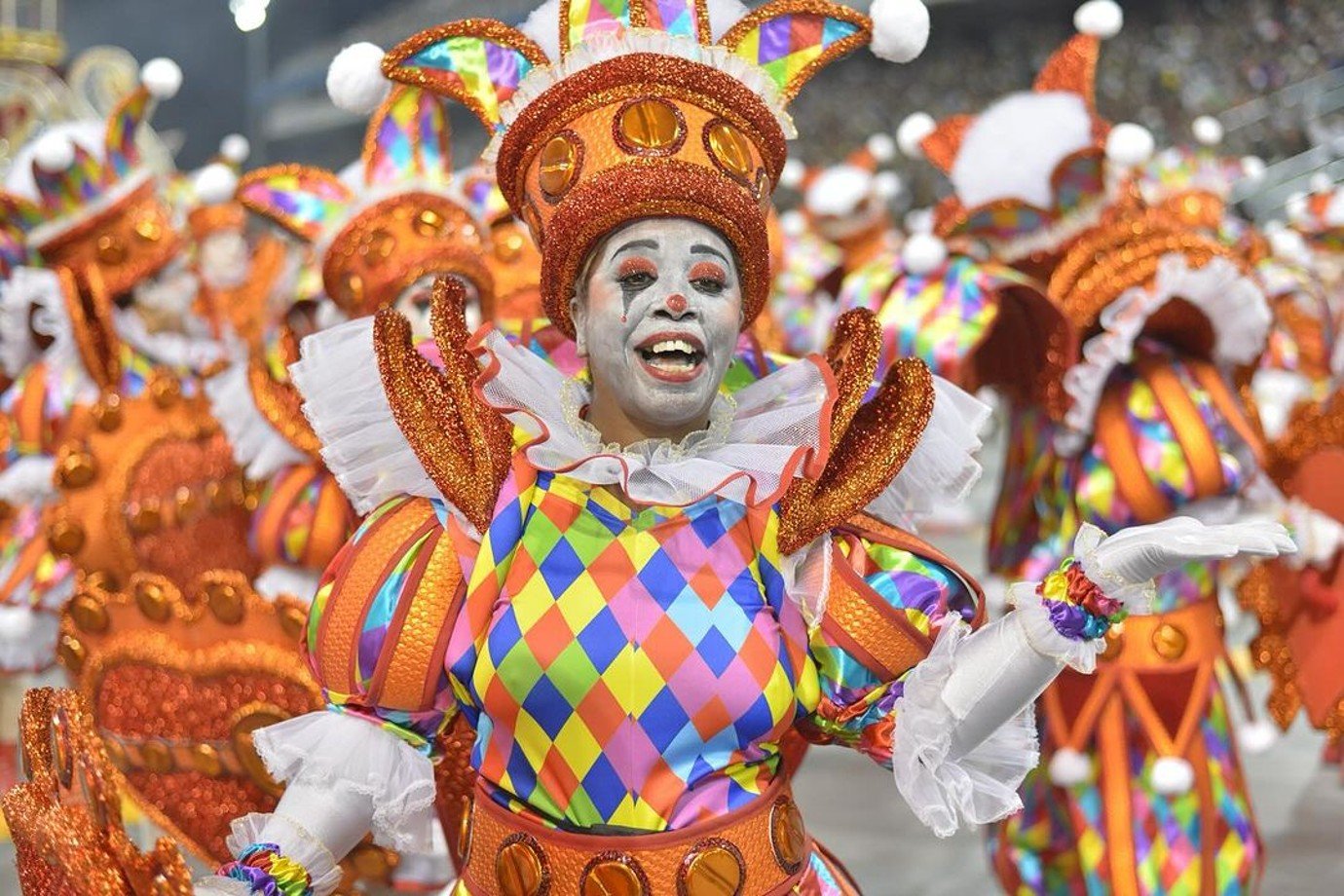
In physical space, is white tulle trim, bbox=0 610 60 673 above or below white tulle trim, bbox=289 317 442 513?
below

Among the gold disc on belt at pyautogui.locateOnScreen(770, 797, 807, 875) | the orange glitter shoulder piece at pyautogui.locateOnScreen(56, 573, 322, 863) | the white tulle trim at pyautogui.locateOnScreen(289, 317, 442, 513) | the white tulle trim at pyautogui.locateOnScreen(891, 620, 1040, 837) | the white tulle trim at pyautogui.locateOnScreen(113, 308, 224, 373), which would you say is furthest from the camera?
the white tulle trim at pyautogui.locateOnScreen(113, 308, 224, 373)

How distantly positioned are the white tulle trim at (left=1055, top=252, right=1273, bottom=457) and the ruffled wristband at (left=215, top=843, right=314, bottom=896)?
5.49 ft

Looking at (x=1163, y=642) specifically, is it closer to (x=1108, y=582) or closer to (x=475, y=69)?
(x=1108, y=582)

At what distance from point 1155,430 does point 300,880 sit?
1.74 metres

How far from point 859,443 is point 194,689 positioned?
1.29 meters

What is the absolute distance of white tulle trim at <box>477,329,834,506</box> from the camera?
1.64 meters

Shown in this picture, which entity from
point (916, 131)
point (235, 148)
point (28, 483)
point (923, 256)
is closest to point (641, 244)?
point (923, 256)

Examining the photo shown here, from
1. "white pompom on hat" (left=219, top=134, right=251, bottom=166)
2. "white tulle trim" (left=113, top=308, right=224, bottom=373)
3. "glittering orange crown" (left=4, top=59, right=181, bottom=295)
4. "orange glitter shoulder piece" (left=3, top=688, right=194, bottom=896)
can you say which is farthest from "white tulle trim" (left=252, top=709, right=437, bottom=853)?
"white pompom on hat" (left=219, top=134, right=251, bottom=166)

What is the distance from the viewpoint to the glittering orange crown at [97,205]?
4191 mm

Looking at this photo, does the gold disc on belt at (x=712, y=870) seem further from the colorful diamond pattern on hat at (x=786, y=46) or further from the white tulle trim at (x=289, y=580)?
the white tulle trim at (x=289, y=580)

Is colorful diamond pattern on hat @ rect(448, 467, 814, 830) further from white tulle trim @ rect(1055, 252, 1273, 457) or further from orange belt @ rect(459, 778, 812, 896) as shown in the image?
white tulle trim @ rect(1055, 252, 1273, 457)

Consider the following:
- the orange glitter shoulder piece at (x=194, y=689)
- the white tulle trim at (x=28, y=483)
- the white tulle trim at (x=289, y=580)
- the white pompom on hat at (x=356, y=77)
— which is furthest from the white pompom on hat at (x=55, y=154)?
the white pompom on hat at (x=356, y=77)

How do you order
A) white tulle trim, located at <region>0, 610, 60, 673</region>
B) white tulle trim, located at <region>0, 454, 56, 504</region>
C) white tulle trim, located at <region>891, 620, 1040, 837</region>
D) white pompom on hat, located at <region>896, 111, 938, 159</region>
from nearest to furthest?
white tulle trim, located at <region>891, 620, 1040, 837</region>
white pompom on hat, located at <region>896, 111, 938, 159</region>
white tulle trim, located at <region>0, 610, 60, 673</region>
white tulle trim, located at <region>0, 454, 56, 504</region>

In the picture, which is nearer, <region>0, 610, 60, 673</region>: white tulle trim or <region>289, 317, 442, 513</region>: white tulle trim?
<region>289, 317, 442, 513</region>: white tulle trim
